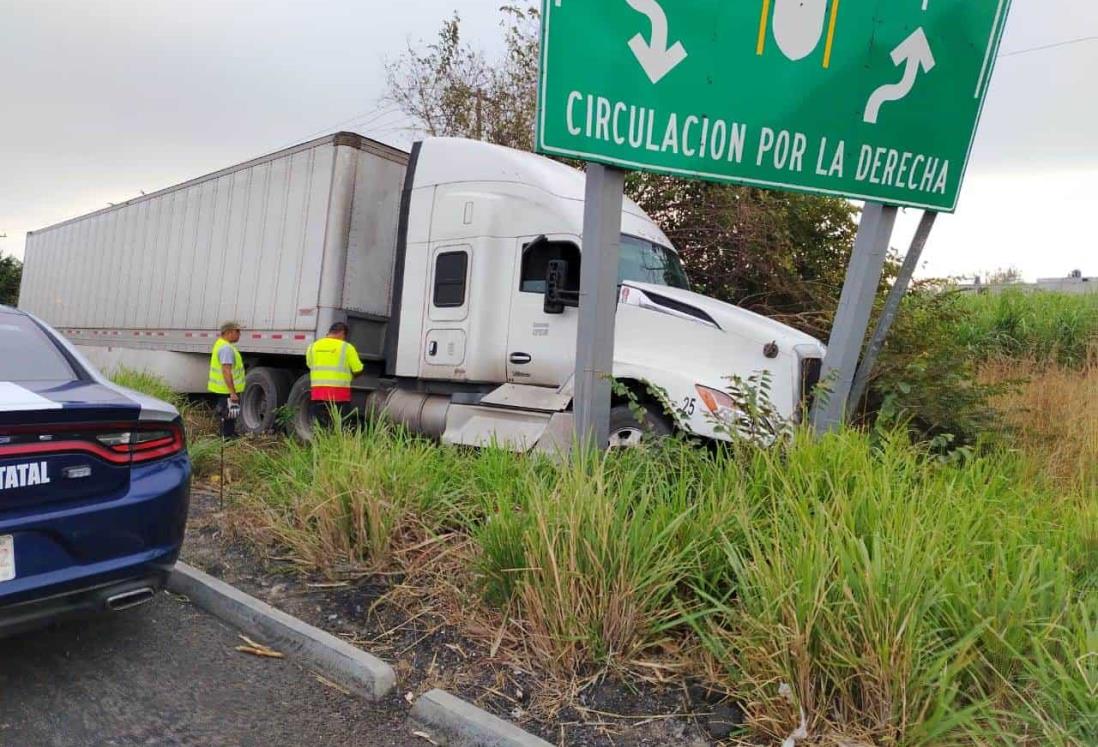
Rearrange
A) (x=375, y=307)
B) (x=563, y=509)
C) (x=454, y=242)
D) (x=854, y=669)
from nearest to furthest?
1. (x=854, y=669)
2. (x=563, y=509)
3. (x=454, y=242)
4. (x=375, y=307)

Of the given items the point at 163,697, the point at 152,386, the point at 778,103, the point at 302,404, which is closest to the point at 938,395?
the point at 778,103

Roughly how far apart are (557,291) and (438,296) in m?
2.08

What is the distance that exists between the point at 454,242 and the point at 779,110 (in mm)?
4013

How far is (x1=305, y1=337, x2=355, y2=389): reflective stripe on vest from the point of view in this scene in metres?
7.57

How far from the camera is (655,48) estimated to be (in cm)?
420

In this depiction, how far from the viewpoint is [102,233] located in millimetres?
13539

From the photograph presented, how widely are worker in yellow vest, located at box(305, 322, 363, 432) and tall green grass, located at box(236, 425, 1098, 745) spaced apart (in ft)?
10.0

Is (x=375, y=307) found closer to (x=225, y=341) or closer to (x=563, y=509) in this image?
(x=225, y=341)

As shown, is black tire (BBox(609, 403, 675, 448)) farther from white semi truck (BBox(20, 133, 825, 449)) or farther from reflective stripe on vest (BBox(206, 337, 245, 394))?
reflective stripe on vest (BBox(206, 337, 245, 394))

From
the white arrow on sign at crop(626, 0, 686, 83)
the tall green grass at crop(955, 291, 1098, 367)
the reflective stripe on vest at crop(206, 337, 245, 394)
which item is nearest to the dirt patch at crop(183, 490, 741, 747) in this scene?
the white arrow on sign at crop(626, 0, 686, 83)

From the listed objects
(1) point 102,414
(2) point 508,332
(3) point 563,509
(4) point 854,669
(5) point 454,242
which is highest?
(5) point 454,242

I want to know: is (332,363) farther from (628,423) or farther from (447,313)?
(628,423)

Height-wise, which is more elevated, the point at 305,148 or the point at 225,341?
the point at 305,148

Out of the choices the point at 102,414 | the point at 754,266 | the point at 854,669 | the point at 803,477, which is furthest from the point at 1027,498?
the point at 754,266
